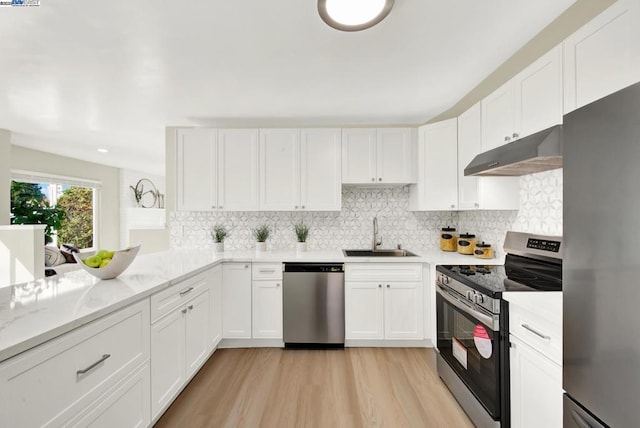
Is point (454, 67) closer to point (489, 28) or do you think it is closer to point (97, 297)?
point (489, 28)

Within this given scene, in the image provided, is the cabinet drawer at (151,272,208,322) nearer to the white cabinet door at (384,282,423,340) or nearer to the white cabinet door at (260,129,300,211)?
the white cabinet door at (260,129,300,211)

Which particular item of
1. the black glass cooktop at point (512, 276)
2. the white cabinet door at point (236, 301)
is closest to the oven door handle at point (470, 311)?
the black glass cooktop at point (512, 276)

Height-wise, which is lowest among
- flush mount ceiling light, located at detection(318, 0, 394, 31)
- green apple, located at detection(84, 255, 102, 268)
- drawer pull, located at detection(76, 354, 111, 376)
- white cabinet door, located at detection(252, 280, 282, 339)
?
white cabinet door, located at detection(252, 280, 282, 339)

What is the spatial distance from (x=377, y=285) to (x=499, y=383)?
135 cm

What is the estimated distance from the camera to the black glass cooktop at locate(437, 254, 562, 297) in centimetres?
159

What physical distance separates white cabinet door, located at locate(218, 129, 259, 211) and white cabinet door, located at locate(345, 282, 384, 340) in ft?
4.57

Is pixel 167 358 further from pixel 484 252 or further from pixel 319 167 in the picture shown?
pixel 484 252

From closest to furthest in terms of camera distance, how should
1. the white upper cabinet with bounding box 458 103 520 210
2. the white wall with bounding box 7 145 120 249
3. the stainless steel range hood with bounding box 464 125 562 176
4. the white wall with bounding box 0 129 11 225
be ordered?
the stainless steel range hood with bounding box 464 125 562 176
the white upper cabinet with bounding box 458 103 520 210
the white wall with bounding box 0 129 11 225
the white wall with bounding box 7 145 120 249

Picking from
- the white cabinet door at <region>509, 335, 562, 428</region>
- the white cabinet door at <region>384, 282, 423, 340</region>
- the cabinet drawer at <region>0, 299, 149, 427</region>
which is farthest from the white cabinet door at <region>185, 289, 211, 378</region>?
the white cabinet door at <region>509, 335, 562, 428</region>

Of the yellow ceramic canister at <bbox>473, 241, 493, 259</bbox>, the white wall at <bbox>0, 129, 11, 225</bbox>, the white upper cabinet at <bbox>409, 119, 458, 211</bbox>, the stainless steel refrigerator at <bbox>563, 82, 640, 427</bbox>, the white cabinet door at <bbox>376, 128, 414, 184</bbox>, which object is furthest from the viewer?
the white wall at <bbox>0, 129, 11, 225</bbox>

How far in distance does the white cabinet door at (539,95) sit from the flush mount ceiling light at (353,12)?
93 cm

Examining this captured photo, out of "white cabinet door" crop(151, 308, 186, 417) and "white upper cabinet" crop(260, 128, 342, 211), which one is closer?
"white cabinet door" crop(151, 308, 186, 417)

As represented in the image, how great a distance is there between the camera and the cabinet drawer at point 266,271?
2.84 meters

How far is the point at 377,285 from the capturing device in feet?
9.16
